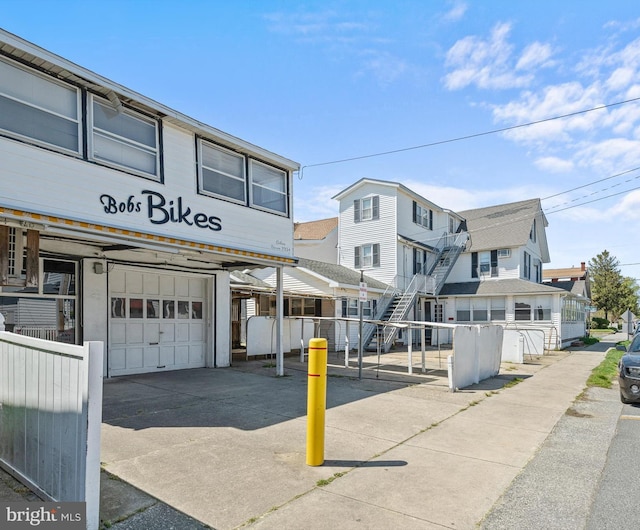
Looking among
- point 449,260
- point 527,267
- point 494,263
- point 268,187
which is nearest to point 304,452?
point 268,187

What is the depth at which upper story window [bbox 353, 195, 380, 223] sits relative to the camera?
26.1m

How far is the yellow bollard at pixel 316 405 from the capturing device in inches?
206

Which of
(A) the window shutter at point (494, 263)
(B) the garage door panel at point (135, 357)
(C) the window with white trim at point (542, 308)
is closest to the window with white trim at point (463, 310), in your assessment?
(A) the window shutter at point (494, 263)

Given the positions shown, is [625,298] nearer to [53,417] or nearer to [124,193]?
[124,193]

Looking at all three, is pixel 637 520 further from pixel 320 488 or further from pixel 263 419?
pixel 263 419

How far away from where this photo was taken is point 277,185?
461 inches

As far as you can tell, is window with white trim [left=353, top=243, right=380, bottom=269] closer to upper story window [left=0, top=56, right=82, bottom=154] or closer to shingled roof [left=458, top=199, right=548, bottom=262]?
shingled roof [left=458, top=199, right=548, bottom=262]

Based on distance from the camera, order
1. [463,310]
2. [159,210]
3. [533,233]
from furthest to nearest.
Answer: [533,233] → [463,310] → [159,210]

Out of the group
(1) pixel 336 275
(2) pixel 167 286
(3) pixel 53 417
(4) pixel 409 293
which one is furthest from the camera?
(4) pixel 409 293

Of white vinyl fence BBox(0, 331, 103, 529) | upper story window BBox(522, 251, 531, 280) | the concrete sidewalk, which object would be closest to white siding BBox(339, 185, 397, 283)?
upper story window BBox(522, 251, 531, 280)

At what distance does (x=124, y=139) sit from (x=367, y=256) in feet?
64.1

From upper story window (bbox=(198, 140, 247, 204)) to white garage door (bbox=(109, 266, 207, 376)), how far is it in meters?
3.32

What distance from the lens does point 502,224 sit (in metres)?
29.1

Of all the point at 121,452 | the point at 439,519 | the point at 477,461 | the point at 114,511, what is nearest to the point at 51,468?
the point at 114,511
